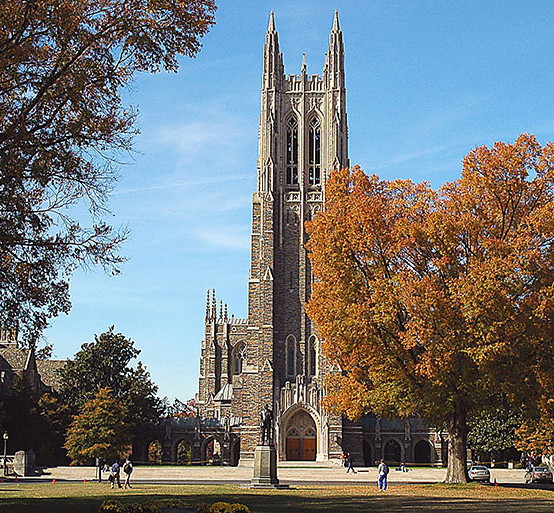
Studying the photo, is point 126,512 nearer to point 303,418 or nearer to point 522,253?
point 522,253

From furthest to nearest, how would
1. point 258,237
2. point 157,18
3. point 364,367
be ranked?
point 258,237 → point 364,367 → point 157,18

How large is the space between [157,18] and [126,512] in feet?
32.8

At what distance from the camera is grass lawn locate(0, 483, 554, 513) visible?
795 inches

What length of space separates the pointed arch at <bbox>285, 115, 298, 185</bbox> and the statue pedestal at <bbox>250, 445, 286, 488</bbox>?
40318 mm

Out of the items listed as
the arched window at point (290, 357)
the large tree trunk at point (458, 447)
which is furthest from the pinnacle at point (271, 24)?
the large tree trunk at point (458, 447)

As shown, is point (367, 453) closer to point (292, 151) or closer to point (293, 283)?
point (293, 283)

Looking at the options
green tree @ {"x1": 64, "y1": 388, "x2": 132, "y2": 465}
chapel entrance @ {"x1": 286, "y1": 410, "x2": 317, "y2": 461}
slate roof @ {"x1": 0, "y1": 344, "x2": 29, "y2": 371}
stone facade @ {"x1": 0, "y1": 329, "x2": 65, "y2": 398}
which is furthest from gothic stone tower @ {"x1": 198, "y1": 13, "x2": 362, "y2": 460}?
green tree @ {"x1": 64, "y1": 388, "x2": 132, "y2": 465}

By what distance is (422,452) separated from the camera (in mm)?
73062

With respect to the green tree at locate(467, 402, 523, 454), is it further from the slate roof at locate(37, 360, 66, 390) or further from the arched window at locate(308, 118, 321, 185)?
the slate roof at locate(37, 360, 66, 390)

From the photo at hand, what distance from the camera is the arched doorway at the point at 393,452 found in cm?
7249

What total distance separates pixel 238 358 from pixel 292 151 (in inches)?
1188

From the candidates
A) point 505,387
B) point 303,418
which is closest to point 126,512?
point 505,387

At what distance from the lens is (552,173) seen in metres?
31.0

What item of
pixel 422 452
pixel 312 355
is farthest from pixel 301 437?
pixel 422 452
